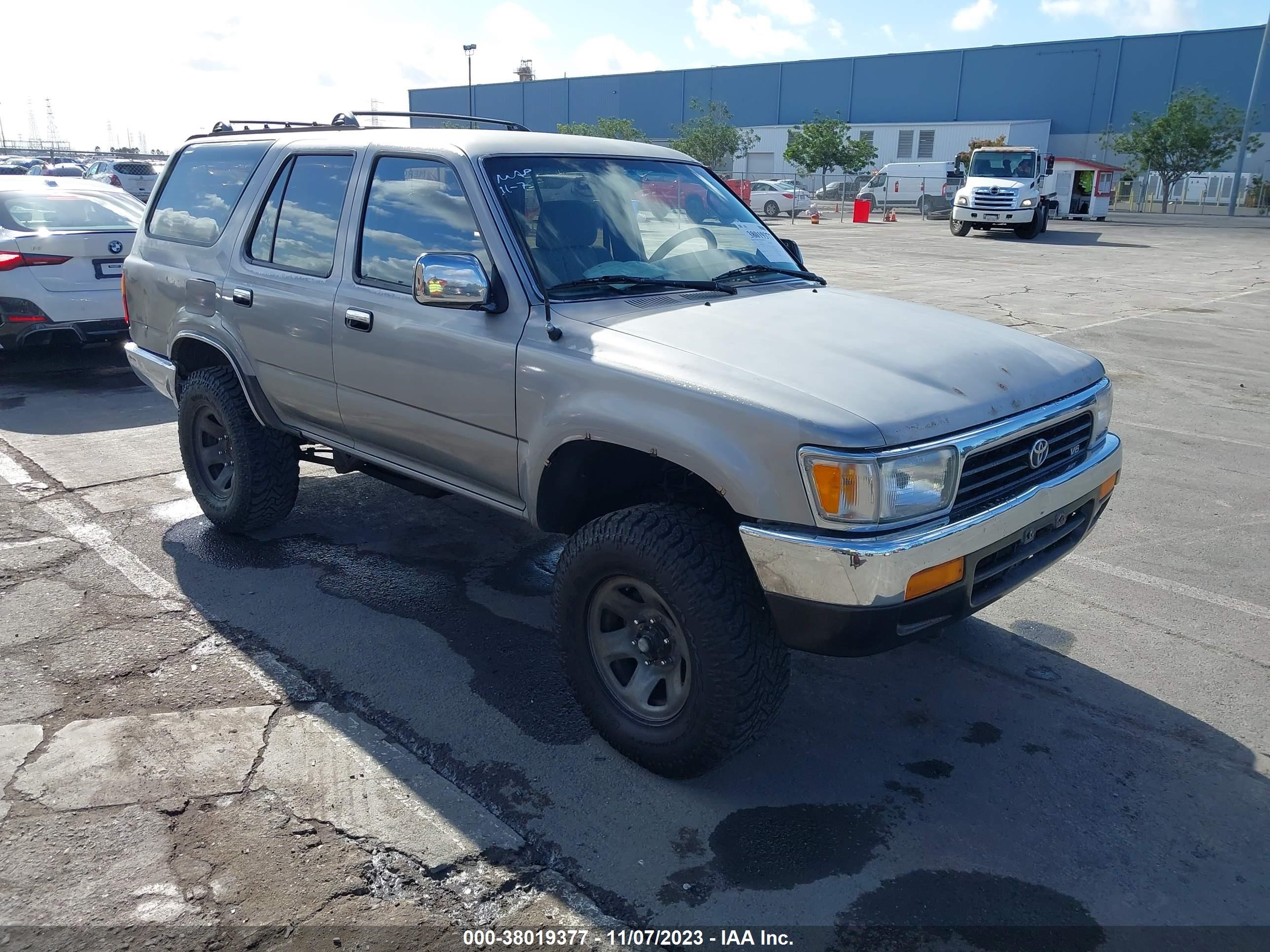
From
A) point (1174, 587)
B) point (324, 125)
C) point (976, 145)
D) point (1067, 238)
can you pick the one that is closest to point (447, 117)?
point (324, 125)

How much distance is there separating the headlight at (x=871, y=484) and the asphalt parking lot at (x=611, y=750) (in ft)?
2.24

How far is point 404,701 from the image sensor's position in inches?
141

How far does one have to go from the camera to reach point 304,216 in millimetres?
4312

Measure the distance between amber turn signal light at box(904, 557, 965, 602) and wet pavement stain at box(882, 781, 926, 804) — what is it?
0.78 m

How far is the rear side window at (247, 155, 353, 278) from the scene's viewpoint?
4.13 meters

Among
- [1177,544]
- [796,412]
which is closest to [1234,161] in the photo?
[1177,544]

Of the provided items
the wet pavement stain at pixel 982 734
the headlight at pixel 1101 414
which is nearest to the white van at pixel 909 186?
the headlight at pixel 1101 414

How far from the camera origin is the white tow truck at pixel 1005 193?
2789 cm

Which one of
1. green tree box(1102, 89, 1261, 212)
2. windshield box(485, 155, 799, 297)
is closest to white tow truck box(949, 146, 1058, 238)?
green tree box(1102, 89, 1261, 212)

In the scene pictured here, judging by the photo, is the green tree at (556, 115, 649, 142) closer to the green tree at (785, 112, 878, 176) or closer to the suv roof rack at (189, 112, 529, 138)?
the green tree at (785, 112, 878, 176)

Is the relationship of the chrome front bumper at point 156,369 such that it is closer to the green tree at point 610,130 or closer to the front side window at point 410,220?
the front side window at point 410,220

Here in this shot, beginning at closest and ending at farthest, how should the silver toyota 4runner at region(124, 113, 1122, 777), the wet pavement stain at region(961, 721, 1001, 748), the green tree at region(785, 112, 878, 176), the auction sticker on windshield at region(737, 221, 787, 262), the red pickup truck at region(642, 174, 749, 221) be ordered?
the silver toyota 4runner at region(124, 113, 1122, 777), the wet pavement stain at region(961, 721, 1001, 748), the red pickup truck at region(642, 174, 749, 221), the auction sticker on windshield at region(737, 221, 787, 262), the green tree at region(785, 112, 878, 176)

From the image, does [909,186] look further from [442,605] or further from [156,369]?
[442,605]

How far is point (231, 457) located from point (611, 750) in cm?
283
